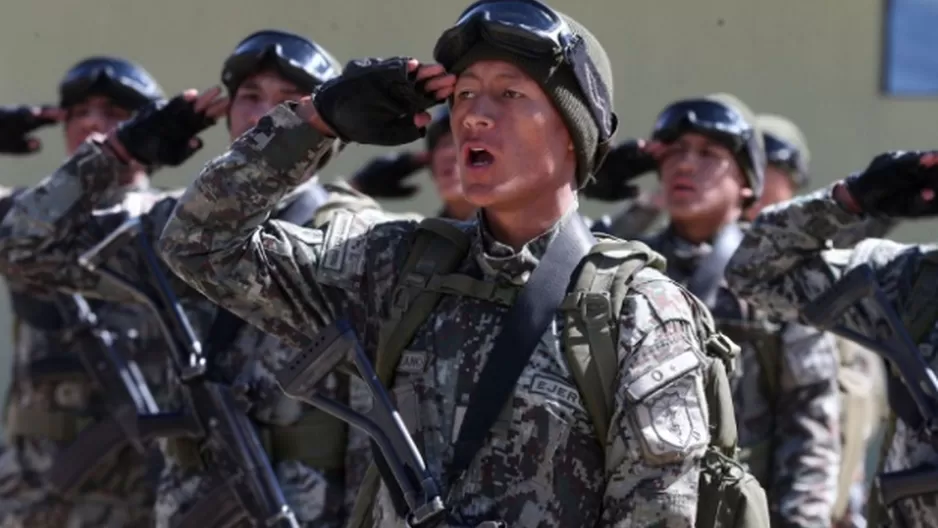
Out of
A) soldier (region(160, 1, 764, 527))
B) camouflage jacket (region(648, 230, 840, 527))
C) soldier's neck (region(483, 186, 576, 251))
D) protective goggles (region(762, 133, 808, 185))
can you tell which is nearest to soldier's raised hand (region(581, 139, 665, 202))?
camouflage jacket (region(648, 230, 840, 527))

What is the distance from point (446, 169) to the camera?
7.39 metres

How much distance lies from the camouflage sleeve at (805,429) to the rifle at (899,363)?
1.19 metres

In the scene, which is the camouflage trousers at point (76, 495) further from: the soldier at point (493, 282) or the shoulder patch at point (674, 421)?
the shoulder patch at point (674, 421)

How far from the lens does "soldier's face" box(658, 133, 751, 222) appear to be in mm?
6734

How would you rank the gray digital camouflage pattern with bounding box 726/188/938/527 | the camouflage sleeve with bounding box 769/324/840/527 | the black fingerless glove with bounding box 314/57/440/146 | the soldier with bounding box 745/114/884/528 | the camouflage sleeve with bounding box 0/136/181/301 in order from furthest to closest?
1. the soldier with bounding box 745/114/884/528
2. the camouflage sleeve with bounding box 769/324/840/527
3. the camouflage sleeve with bounding box 0/136/181/301
4. the gray digital camouflage pattern with bounding box 726/188/938/527
5. the black fingerless glove with bounding box 314/57/440/146

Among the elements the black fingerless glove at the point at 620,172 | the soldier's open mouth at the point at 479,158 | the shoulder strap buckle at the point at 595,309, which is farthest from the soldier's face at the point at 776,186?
the shoulder strap buckle at the point at 595,309

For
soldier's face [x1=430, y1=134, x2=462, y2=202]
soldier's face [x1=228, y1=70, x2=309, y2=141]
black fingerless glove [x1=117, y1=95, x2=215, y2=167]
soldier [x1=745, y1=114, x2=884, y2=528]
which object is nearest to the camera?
black fingerless glove [x1=117, y1=95, x2=215, y2=167]

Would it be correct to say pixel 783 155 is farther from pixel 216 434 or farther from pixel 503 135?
pixel 503 135

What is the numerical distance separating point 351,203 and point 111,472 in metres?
1.94

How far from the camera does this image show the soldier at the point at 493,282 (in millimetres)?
3604

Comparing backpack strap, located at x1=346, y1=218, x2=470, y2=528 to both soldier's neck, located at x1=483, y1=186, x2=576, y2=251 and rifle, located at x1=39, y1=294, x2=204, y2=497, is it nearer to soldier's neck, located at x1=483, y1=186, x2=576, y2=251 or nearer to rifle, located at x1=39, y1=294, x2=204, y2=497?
soldier's neck, located at x1=483, y1=186, x2=576, y2=251

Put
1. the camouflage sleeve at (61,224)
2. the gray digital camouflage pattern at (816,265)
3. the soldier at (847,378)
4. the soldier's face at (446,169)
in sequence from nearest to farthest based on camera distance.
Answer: the gray digital camouflage pattern at (816,265) → the camouflage sleeve at (61,224) → the soldier's face at (446,169) → the soldier at (847,378)

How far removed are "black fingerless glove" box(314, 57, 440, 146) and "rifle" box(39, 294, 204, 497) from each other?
265 cm

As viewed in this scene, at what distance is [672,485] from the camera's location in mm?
3523
